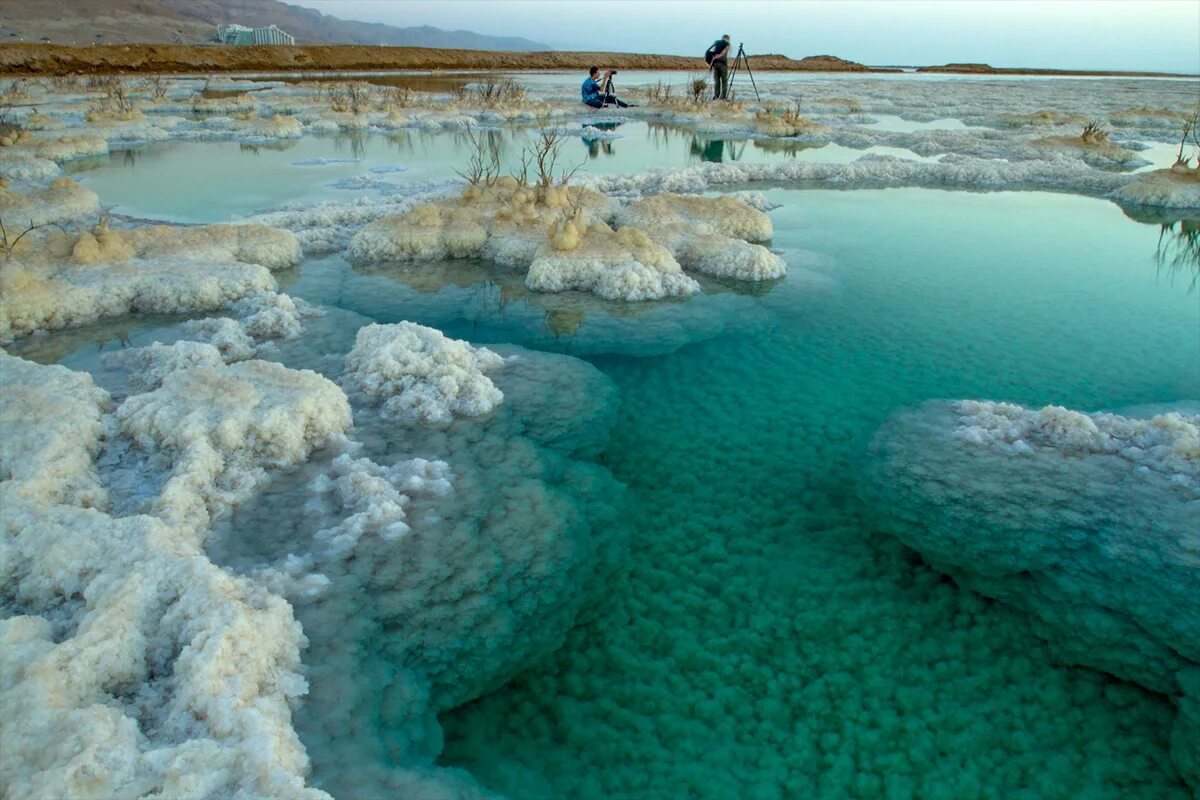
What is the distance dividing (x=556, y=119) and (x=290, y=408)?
2045 centimetres

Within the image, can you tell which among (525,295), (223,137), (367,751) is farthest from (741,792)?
(223,137)

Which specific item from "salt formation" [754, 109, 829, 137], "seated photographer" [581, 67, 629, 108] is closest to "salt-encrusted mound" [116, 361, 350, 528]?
"salt formation" [754, 109, 829, 137]

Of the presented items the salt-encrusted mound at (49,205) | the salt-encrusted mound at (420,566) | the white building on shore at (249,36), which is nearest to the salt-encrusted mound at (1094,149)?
the salt-encrusted mound at (420,566)

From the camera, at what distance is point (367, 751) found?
118 inches

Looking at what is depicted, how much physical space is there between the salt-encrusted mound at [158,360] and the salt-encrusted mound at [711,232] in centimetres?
541

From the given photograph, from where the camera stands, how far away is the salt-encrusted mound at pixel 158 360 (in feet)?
19.0

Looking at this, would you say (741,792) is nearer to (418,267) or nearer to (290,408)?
(290,408)

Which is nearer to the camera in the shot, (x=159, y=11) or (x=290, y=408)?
(x=290, y=408)

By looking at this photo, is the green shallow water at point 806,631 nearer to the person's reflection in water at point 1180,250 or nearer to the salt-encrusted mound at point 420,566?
the salt-encrusted mound at point 420,566

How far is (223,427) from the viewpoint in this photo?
4.79 m

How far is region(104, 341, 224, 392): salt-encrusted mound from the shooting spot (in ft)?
19.0

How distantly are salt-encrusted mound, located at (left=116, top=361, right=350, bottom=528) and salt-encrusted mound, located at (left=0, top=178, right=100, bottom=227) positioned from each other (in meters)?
6.59

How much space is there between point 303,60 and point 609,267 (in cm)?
4972

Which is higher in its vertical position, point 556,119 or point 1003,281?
point 556,119
